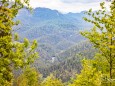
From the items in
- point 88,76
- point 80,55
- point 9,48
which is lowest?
point 88,76

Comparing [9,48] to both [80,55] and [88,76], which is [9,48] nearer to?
[80,55]

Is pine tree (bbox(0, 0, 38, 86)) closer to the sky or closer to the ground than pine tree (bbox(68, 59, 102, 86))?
closer to the sky

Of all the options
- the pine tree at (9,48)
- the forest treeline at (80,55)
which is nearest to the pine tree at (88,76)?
the forest treeline at (80,55)

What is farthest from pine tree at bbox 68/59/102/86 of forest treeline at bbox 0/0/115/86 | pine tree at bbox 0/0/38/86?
pine tree at bbox 0/0/38/86

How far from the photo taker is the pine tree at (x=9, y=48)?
14062mm

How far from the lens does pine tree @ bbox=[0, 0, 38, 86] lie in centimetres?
1406

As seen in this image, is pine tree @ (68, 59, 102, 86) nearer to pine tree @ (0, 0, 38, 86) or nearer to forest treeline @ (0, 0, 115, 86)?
forest treeline @ (0, 0, 115, 86)

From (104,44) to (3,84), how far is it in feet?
27.9

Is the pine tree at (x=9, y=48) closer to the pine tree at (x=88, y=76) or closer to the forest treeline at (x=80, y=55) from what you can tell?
the forest treeline at (x=80, y=55)

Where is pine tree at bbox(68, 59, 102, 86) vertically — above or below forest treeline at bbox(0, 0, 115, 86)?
below

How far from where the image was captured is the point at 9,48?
14656mm

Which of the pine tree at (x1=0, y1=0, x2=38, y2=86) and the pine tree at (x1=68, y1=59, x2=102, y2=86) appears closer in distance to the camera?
the pine tree at (x1=0, y1=0, x2=38, y2=86)

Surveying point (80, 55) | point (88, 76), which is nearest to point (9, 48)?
point (80, 55)

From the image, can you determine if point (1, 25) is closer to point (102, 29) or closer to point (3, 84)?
point (3, 84)
